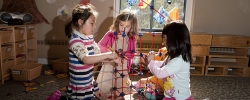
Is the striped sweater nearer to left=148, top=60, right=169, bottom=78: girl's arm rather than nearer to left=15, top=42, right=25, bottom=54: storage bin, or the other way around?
left=148, top=60, right=169, bottom=78: girl's arm

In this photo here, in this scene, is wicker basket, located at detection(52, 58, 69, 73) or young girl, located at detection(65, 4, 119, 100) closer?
young girl, located at detection(65, 4, 119, 100)

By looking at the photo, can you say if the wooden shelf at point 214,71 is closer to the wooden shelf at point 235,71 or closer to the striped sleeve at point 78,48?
the wooden shelf at point 235,71

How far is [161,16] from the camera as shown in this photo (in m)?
1.59

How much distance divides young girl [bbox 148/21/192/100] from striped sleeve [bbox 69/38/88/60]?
44 centimetres

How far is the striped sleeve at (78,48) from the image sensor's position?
1096 millimetres

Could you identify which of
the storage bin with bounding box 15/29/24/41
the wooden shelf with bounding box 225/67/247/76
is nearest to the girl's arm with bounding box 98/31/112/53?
the storage bin with bounding box 15/29/24/41

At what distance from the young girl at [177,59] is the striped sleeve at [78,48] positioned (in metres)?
0.44

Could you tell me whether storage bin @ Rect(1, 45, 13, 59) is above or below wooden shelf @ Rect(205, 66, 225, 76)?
above

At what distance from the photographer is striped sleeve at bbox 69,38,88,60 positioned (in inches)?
43.1

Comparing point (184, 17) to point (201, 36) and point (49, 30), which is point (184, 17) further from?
point (49, 30)

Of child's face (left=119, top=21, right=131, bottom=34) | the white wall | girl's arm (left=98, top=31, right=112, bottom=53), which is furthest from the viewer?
the white wall

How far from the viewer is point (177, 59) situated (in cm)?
124

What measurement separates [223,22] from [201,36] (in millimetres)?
555

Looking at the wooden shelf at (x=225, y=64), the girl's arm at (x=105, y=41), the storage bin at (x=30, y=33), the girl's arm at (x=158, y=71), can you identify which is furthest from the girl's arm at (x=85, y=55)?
the wooden shelf at (x=225, y=64)
